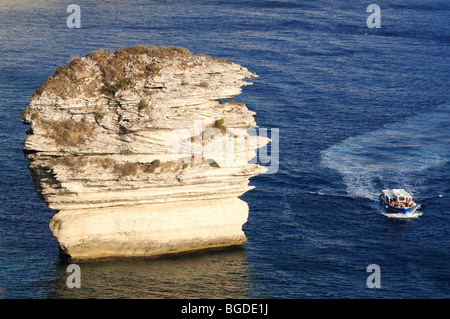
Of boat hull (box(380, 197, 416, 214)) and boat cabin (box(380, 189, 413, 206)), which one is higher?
boat cabin (box(380, 189, 413, 206))

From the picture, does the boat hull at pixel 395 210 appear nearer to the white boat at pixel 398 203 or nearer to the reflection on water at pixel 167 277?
the white boat at pixel 398 203

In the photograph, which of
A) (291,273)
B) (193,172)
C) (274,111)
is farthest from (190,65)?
(274,111)

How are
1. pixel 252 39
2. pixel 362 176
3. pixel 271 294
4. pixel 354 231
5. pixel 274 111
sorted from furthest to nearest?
1. pixel 252 39
2. pixel 274 111
3. pixel 362 176
4. pixel 354 231
5. pixel 271 294

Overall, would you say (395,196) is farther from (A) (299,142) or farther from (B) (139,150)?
(B) (139,150)

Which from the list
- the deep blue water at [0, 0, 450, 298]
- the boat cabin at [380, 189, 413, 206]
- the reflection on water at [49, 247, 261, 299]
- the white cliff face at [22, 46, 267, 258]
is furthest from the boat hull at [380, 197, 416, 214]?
the white cliff face at [22, 46, 267, 258]

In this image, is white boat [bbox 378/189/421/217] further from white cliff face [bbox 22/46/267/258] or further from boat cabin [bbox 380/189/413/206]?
white cliff face [bbox 22/46/267/258]

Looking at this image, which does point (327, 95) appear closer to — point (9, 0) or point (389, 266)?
point (389, 266)

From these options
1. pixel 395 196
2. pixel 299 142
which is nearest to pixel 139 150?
pixel 395 196
